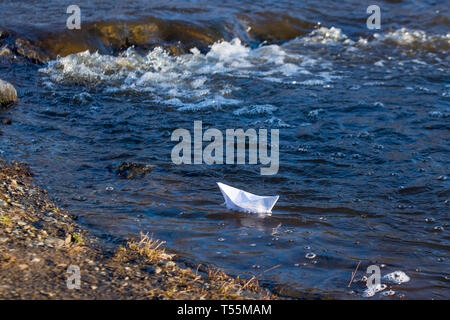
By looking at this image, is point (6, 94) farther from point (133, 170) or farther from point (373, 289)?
point (373, 289)

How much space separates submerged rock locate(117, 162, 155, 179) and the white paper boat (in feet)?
3.91

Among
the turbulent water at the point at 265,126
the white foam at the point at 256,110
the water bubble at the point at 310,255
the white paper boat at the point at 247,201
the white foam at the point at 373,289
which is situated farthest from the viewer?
the white foam at the point at 256,110

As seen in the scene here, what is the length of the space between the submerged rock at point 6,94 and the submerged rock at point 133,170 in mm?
2714

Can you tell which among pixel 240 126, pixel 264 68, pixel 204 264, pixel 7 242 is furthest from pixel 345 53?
pixel 7 242

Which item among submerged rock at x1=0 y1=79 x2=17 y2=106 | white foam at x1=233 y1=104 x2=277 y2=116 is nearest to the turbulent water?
white foam at x1=233 y1=104 x2=277 y2=116

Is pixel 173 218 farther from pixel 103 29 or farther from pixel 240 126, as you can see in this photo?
pixel 103 29

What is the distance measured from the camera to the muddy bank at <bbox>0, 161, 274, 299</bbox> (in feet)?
10.00

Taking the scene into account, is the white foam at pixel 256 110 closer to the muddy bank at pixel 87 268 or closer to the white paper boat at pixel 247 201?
the white paper boat at pixel 247 201

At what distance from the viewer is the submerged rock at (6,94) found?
24.1 ft

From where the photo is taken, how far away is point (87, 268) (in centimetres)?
335

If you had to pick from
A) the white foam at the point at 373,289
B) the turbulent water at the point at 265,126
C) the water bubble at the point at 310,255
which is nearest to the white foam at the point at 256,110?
the turbulent water at the point at 265,126

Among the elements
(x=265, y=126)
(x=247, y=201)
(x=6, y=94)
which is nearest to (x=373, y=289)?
(x=247, y=201)

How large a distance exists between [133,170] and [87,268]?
2.26 meters

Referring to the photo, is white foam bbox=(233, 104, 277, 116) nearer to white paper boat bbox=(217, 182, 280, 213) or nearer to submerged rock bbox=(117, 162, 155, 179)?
submerged rock bbox=(117, 162, 155, 179)
